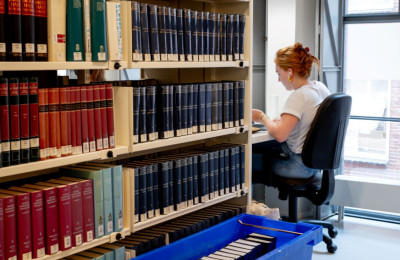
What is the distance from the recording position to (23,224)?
1.94 metres

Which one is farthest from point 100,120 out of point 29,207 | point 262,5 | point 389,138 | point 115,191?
point 389,138

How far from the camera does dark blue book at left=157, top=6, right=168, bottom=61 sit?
8.11 feet

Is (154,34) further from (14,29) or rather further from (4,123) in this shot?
(4,123)

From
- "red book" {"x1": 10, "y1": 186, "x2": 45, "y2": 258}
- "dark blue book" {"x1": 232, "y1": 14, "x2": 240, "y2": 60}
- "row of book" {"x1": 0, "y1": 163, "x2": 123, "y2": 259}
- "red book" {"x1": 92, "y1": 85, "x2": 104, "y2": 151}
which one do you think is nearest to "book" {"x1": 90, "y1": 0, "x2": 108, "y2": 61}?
"red book" {"x1": 92, "y1": 85, "x2": 104, "y2": 151}

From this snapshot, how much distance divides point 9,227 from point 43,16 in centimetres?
75

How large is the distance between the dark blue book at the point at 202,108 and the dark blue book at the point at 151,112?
33 centimetres

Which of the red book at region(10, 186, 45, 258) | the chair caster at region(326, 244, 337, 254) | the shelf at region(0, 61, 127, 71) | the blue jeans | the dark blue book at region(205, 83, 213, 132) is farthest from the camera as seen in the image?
the chair caster at region(326, 244, 337, 254)

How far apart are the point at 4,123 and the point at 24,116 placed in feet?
0.27

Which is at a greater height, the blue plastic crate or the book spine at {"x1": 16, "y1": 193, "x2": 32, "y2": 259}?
the book spine at {"x1": 16, "y1": 193, "x2": 32, "y2": 259}

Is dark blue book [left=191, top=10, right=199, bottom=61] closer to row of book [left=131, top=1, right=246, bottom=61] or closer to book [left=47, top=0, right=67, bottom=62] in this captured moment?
row of book [left=131, top=1, right=246, bottom=61]

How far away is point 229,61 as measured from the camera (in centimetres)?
292

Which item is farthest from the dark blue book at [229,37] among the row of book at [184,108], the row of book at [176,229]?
the row of book at [176,229]

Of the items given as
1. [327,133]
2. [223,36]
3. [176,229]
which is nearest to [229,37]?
[223,36]

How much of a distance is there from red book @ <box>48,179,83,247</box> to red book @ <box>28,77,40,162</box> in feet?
0.66
